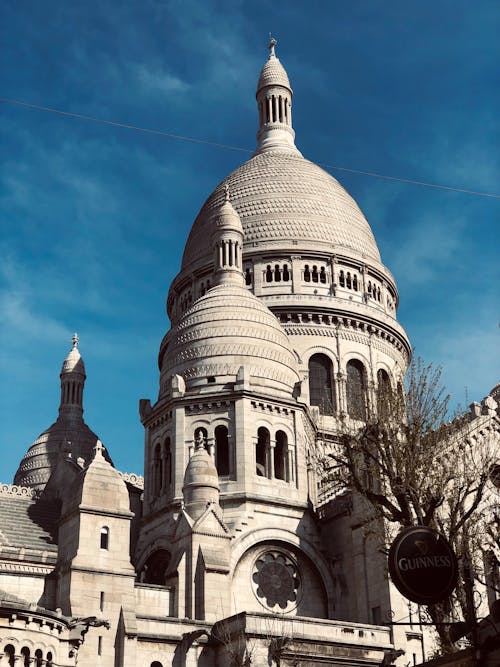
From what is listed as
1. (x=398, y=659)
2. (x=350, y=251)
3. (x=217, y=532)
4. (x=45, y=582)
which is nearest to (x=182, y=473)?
(x=217, y=532)

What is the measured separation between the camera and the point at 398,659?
43156 mm

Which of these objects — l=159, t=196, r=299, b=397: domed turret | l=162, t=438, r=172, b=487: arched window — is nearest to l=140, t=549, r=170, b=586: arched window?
l=162, t=438, r=172, b=487: arched window

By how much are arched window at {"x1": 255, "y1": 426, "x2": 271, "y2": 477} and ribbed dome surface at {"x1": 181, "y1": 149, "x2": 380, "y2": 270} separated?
2055 centimetres

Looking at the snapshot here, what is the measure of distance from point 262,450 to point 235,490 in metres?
3.25

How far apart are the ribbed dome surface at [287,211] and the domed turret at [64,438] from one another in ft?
36.5

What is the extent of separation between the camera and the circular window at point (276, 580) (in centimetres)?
4812

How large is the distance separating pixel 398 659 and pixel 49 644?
15.4 meters

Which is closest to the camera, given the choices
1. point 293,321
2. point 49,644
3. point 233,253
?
point 49,644

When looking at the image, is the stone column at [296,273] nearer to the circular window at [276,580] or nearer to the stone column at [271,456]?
the stone column at [271,456]

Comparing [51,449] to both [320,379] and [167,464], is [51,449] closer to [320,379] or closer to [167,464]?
[167,464]

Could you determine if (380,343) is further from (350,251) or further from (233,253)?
(233,253)

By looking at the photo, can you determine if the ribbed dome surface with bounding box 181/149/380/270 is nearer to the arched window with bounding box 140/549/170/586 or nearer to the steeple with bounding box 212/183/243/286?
the steeple with bounding box 212/183/243/286

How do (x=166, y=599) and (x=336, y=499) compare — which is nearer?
(x=166, y=599)

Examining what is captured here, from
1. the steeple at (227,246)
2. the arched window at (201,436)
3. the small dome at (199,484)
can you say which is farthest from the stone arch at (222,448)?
the steeple at (227,246)
